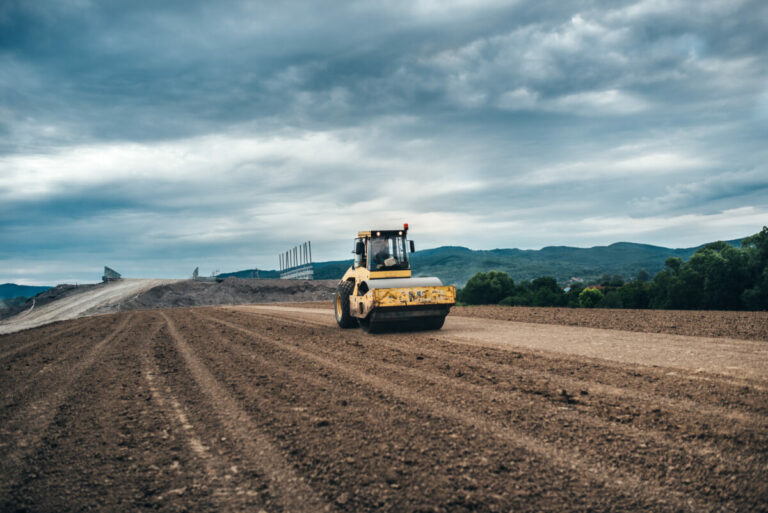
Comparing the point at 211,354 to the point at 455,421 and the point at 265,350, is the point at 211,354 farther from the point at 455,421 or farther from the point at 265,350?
the point at 455,421

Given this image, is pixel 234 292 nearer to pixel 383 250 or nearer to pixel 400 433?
pixel 383 250

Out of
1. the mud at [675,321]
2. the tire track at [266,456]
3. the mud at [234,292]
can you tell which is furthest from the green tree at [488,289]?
the tire track at [266,456]

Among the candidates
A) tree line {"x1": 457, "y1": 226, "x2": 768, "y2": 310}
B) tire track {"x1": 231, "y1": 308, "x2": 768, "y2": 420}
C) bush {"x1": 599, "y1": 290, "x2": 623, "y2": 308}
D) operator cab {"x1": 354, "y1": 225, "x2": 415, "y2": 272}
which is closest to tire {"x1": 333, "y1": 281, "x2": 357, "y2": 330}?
operator cab {"x1": 354, "y1": 225, "x2": 415, "y2": 272}

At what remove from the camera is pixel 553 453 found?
4.41 metres

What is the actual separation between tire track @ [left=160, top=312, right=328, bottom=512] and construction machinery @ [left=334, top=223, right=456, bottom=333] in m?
6.03

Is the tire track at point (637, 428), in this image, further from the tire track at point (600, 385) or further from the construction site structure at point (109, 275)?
the construction site structure at point (109, 275)

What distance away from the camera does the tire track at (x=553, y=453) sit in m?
3.60

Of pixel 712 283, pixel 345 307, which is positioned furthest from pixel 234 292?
pixel 712 283

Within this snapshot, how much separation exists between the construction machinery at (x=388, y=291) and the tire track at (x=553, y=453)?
227 inches

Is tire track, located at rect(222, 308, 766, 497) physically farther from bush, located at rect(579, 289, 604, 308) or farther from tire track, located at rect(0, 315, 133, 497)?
bush, located at rect(579, 289, 604, 308)

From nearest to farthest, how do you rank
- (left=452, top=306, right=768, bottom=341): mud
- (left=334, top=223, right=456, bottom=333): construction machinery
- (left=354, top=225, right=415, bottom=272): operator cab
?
1. (left=452, top=306, right=768, bottom=341): mud
2. (left=334, top=223, right=456, bottom=333): construction machinery
3. (left=354, top=225, right=415, bottom=272): operator cab

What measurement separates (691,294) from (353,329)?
24.7 metres

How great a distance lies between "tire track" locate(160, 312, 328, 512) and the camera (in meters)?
3.67

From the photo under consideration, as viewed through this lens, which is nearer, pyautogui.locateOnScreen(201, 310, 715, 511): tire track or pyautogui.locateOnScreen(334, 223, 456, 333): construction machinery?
pyautogui.locateOnScreen(201, 310, 715, 511): tire track
